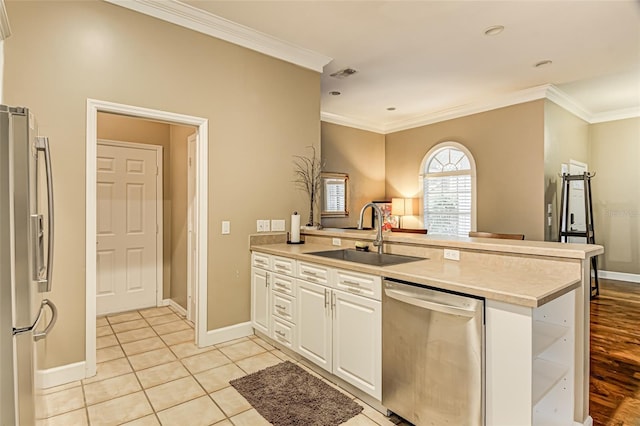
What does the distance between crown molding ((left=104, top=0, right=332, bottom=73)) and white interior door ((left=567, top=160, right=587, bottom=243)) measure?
461cm

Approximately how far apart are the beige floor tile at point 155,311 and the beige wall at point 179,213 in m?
0.15

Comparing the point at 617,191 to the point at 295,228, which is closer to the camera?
the point at 295,228

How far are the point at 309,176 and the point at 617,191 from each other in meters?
5.75

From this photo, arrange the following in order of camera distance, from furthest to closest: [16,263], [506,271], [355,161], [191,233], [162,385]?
[355,161], [191,233], [162,385], [506,271], [16,263]

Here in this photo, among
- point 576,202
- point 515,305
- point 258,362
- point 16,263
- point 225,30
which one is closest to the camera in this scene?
point 16,263

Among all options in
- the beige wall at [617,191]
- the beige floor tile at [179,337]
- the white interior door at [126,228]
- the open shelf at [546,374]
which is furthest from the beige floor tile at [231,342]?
the beige wall at [617,191]

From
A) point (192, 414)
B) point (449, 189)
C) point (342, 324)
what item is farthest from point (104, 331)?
point (449, 189)

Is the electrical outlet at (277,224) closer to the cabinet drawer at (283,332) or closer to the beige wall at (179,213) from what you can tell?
Answer: the cabinet drawer at (283,332)

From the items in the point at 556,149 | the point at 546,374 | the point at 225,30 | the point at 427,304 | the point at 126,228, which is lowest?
the point at 546,374

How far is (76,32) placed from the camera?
2.56 meters

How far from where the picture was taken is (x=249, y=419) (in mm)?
2086

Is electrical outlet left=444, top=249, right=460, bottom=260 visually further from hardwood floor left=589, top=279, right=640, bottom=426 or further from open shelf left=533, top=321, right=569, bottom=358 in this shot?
hardwood floor left=589, top=279, right=640, bottom=426

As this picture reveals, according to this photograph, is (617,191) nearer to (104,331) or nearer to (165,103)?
(165,103)

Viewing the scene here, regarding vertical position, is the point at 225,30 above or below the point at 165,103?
above
